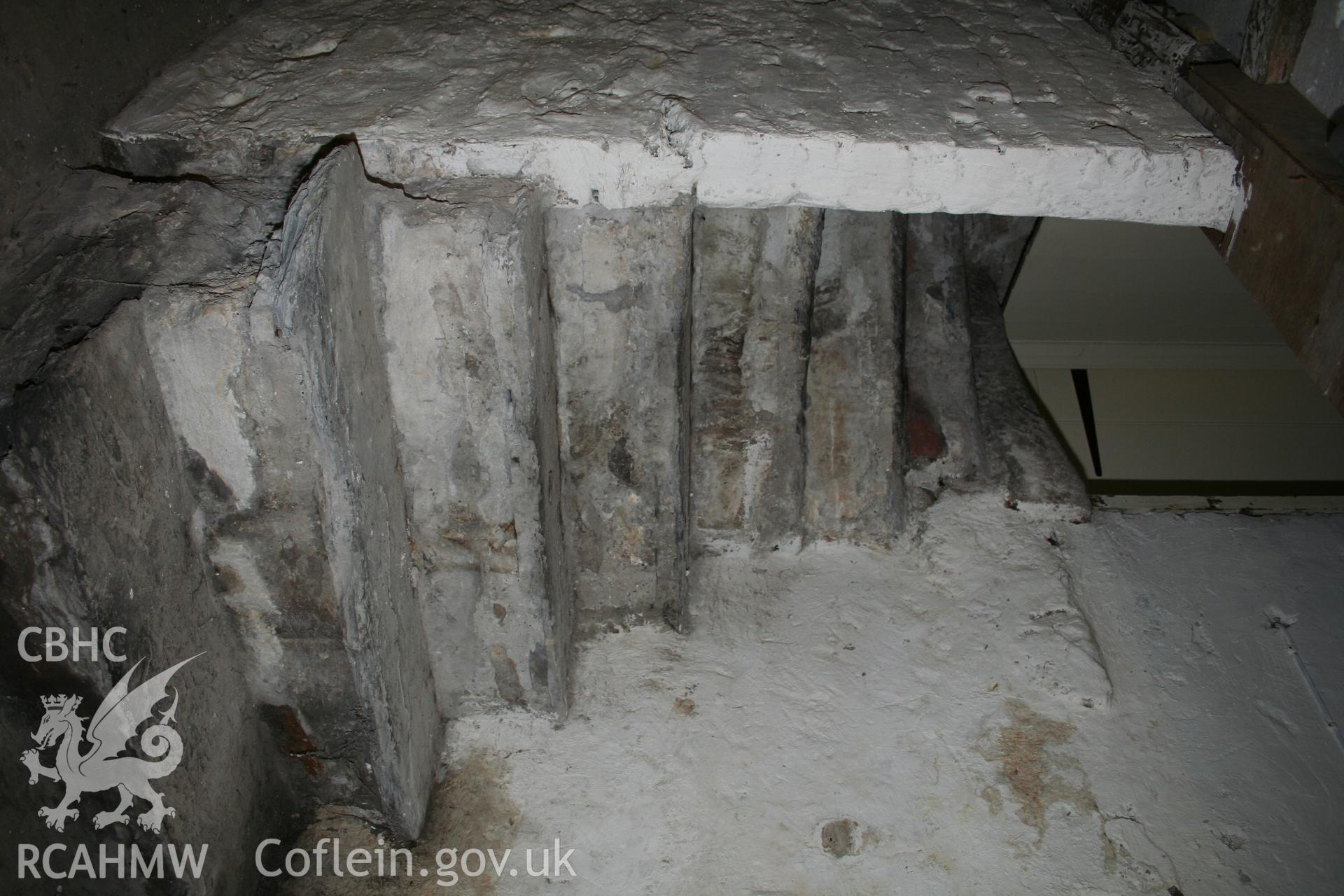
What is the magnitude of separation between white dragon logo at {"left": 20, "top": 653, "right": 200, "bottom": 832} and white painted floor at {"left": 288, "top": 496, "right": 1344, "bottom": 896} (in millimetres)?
598

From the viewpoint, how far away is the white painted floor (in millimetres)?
2232

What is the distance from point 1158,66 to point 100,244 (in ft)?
8.34

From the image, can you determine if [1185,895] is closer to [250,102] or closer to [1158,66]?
[1158,66]

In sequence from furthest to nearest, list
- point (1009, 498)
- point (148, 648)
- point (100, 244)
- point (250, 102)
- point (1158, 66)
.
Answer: point (1009, 498)
point (1158, 66)
point (250, 102)
point (100, 244)
point (148, 648)

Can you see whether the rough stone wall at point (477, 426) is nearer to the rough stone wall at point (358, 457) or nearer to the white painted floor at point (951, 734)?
the rough stone wall at point (358, 457)

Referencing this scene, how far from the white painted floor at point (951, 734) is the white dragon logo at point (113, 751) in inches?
23.6

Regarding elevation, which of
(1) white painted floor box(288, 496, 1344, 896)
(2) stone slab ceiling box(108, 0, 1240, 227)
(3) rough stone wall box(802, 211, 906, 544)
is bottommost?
(1) white painted floor box(288, 496, 1344, 896)

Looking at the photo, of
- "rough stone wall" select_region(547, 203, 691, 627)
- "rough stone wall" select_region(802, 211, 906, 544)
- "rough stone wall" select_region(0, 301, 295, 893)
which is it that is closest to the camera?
"rough stone wall" select_region(0, 301, 295, 893)

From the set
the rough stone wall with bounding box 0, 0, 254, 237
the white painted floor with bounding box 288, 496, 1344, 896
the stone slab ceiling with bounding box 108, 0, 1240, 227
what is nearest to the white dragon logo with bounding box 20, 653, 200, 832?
the white painted floor with bounding box 288, 496, 1344, 896

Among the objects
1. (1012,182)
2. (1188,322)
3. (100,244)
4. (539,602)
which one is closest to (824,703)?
(539,602)

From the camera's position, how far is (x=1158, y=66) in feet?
8.11

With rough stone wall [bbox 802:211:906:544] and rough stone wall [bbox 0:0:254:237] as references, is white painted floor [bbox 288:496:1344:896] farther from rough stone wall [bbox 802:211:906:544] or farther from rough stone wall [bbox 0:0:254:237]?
rough stone wall [bbox 0:0:254:237]

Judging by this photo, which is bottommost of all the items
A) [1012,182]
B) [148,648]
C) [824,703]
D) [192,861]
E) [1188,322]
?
[1188,322]

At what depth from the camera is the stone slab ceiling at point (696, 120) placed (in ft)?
6.85
